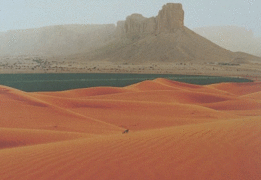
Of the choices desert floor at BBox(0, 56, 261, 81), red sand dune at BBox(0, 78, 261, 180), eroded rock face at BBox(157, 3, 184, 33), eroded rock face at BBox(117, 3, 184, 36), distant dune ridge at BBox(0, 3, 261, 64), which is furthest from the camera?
eroded rock face at BBox(117, 3, 184, 36)

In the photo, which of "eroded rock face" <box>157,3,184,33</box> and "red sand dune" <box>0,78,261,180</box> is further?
"eroded rock face" <box>157,3,184,33</box>

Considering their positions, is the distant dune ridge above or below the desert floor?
above

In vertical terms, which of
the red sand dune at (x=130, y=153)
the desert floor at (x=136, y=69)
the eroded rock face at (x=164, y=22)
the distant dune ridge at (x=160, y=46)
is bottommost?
the red sand dune at (x=130, y=153)

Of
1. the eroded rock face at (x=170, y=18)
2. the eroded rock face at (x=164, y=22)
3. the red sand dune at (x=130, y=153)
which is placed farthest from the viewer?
the eroded rock face at (x=164, y=22)

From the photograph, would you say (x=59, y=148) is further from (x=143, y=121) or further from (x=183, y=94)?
(x=183, y=94)

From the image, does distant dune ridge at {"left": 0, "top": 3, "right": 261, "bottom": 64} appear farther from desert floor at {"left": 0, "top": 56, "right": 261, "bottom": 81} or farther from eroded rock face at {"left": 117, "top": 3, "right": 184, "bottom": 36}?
desert floor at {"left": 0, "top": 56, "right": 261, "bottom": 81}

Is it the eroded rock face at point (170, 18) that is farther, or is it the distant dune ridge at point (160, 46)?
the eroded rock face at point (170, 18)

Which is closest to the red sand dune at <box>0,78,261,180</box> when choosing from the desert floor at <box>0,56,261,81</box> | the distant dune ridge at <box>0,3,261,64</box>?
the desert floor at <box>0,56,261,81</box>

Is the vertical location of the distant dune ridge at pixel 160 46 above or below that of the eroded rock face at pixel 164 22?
below

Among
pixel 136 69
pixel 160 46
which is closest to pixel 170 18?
pixel 160 46

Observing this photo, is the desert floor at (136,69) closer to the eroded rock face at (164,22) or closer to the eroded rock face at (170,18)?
the eroded rock face at (170,18)

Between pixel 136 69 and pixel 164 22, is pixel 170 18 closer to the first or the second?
pixel 164 22

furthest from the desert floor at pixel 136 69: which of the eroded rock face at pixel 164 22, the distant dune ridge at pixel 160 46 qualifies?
the eroded rock face at pixel 164 22

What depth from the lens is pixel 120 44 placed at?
100 m
